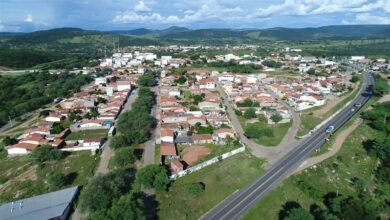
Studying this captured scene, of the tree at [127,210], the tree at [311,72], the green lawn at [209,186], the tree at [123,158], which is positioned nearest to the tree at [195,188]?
the green lawn at [209,186]

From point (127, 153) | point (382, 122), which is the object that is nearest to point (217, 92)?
point (382, 122)

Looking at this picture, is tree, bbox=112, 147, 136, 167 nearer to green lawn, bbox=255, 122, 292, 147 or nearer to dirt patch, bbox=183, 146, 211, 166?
dirt patch, bbox=183, 146, 211, 166

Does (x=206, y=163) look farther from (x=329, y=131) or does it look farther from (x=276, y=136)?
(x=329, y=131)

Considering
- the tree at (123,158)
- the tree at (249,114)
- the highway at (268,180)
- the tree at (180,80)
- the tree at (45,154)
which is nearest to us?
the highway at (268,180)

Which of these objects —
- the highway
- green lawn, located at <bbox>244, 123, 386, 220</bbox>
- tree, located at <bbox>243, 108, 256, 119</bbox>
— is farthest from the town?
green lawn, located at <bbox>244, 123, 386, 220</bbox>

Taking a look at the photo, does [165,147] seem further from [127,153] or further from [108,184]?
[108,184]

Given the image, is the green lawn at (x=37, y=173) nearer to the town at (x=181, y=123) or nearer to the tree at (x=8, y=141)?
the town at (x=181, y=123)
